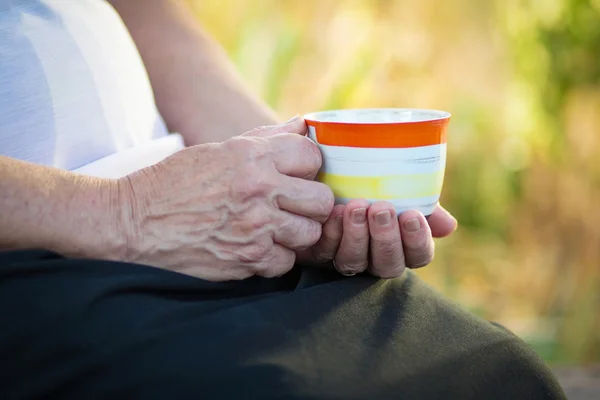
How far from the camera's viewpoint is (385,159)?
79cm

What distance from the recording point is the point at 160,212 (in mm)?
765

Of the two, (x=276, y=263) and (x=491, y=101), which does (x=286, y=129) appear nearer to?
(x=276, y=263)

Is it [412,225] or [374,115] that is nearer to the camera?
[412,225]

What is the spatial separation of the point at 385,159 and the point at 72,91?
44 centimetres

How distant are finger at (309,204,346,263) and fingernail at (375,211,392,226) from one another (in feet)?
0.16

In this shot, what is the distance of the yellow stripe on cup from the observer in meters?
0.80

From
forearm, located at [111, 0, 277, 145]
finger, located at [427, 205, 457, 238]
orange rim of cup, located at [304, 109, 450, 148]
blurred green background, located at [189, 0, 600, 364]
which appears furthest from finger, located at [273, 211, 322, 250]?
blurred green background, located at [189, 0, 600, 364]

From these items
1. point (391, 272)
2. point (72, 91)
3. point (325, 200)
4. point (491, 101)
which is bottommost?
point (491, 101)

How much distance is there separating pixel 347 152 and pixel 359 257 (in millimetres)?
140

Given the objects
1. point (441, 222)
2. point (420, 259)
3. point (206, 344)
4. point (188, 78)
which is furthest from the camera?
point (188, 78)

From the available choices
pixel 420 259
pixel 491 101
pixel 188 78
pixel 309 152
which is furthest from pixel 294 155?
pixel 491 101

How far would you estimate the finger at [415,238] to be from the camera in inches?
32.1

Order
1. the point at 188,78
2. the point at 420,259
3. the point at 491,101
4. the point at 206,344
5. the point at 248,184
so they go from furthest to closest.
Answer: the point at 491,101 < the point at 188,78 < the point at 420,259 < the point at 248,184 < the point at 206,344

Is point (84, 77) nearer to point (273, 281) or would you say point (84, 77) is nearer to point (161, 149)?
point (161, 149)
